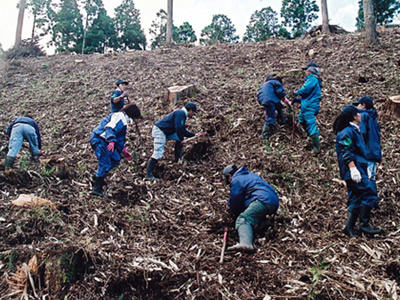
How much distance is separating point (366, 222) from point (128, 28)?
84.5ft

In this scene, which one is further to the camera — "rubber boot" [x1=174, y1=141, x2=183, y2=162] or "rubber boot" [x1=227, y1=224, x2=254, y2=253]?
"rubber boot" [x1=174, y1=141, x2=183, y2=162]

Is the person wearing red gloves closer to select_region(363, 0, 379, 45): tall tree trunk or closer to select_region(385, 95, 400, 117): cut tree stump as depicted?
select_region(385, 95, 400, 117): cut tree stump

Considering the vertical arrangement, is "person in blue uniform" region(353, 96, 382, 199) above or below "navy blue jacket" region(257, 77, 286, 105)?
below

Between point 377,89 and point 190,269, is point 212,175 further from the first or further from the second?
point 377,89

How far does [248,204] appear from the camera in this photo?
4.28m

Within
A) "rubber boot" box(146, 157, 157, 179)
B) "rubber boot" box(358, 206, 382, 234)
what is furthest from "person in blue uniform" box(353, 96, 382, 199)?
"rubber boot" box(146, 157, 157, 179)

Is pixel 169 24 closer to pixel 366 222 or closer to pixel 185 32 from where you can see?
pixel 366 222

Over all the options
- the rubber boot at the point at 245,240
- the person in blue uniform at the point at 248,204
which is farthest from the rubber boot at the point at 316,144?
the rubber boot at the point at 245,240

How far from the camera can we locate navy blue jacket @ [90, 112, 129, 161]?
5199mm

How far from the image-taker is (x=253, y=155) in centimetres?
638

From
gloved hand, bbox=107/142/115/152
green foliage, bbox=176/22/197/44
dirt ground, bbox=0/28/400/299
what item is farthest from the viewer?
green foliage, bbox=176/22/197/44

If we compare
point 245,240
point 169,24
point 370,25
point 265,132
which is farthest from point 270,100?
point 169,24

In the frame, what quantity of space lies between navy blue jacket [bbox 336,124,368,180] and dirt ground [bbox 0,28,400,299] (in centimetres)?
86

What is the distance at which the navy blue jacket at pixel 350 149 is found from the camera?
4.03m
